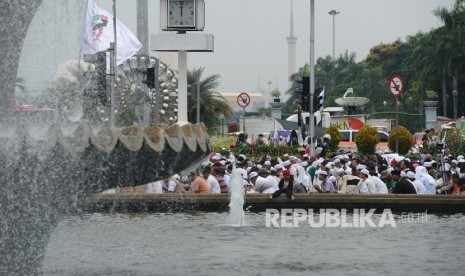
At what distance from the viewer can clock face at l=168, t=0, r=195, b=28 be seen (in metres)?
30.7

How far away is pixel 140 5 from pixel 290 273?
23277mm

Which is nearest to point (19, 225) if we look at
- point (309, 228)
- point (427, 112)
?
point (309, 228)

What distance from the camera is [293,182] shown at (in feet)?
71.2

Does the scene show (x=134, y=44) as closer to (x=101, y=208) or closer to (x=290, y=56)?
(x=101, y=208)

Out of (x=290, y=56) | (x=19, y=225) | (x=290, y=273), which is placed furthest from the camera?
(x=290, y=56)

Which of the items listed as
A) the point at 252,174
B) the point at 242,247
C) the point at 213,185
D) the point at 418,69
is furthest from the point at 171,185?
the point at 418,69

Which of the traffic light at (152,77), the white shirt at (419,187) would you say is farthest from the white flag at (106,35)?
the white shirt at (419,187)

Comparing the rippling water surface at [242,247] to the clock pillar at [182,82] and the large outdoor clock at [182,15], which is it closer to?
the clock pillar at [182,82]

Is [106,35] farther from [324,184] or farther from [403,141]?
[324,184]

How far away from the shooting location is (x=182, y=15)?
30.8m
